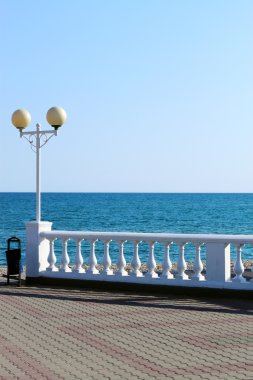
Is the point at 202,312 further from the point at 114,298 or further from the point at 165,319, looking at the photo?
the point at 114,298

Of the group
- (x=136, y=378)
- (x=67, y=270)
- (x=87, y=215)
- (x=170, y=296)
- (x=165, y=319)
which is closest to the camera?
(x=136, y=378)

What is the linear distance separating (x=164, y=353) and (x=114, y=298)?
4.74 metres

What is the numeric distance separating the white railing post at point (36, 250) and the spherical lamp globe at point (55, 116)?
7.51ft

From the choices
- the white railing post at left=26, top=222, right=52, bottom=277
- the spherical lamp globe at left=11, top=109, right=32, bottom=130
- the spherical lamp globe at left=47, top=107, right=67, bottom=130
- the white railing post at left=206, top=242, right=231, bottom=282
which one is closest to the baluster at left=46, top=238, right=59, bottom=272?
the white railing post at left=26, top=222, right=52, bottom=277

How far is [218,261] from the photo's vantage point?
1309 centimetres

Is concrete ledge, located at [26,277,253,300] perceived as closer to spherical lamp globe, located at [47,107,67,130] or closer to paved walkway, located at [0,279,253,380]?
paved walkway, located at [0,279,253,380]

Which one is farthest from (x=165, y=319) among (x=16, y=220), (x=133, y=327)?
(x=16, y=220)

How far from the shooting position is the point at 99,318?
10.9 meters

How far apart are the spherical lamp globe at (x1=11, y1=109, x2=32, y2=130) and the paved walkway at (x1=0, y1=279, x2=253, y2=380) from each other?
4.37m

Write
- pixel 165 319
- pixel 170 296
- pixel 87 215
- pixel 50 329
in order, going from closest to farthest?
pixel 50 329, pixel 165 319, pixel 170 296, pixel 87 215

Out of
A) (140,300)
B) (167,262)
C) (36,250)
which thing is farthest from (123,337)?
(36,250)

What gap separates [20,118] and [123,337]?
802cm

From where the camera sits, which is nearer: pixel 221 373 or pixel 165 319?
pixel 221 373

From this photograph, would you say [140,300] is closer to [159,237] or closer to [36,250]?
[159,237]
